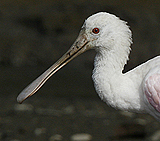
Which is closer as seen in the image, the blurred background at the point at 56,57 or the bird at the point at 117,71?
the bird at the point at 117,71

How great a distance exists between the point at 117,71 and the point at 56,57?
4537 millimetres

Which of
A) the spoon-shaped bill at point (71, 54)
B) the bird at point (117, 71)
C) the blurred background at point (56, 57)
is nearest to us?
the bird at point (117, 71)

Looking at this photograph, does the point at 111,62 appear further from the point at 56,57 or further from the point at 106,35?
the point at 56,57

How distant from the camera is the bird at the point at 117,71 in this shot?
296 cm

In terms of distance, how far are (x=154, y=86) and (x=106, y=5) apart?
466 cm

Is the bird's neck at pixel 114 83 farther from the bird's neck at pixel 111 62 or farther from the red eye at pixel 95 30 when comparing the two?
the red eye at pixel 95 30

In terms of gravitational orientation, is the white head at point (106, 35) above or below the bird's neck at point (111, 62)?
above

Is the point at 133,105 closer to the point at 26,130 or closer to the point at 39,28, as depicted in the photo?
the point at 26,130

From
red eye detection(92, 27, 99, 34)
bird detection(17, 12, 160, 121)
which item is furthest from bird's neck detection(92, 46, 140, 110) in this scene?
red eye detection(92, 27, 99, 34)

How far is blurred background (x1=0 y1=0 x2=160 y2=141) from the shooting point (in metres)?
5.41

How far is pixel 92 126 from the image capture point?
524 cm

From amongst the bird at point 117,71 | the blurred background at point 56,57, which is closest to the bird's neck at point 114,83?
the bird at point 117,71

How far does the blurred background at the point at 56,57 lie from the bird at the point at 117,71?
225 centimetres

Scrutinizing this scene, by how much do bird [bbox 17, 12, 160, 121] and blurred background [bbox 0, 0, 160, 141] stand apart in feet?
7.39
